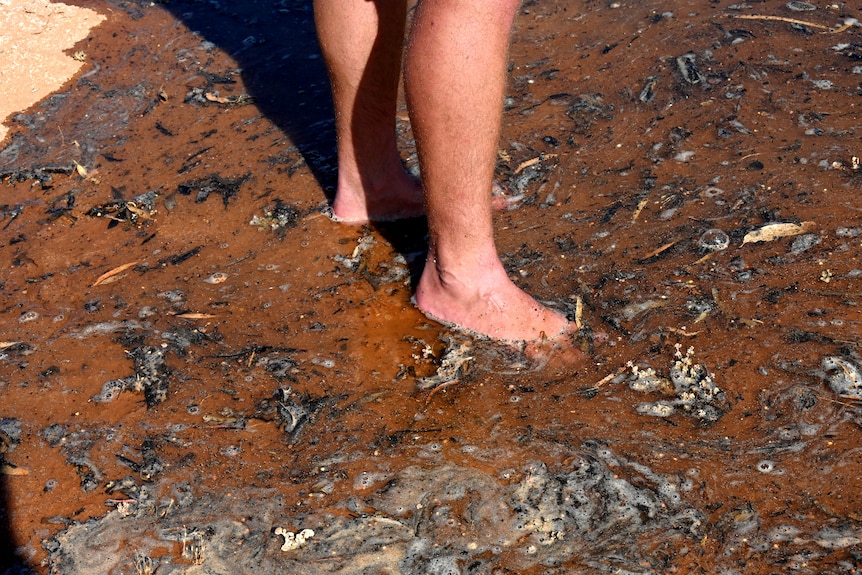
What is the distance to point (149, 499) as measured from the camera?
1.89 m

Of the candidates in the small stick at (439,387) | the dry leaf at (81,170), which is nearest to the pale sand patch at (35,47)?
the dry leaf at (81,170)

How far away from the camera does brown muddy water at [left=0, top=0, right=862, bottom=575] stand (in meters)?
1.77

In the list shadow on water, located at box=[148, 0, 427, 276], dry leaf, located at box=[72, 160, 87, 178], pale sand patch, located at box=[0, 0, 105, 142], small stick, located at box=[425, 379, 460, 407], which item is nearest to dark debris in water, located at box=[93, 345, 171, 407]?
small stick, located at box=[425, 379, 460, 407]

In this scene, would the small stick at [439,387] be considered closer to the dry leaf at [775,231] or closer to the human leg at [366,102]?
the human leg at [366,102]

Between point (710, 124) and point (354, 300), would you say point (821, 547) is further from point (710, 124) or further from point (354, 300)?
point (710, 124)

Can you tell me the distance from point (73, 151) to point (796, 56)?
310 cm

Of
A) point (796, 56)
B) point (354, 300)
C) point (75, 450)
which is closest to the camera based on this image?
point (75, 450)

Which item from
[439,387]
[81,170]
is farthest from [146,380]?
[81,170]

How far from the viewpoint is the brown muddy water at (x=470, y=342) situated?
177 centimetres

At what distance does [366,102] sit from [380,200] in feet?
1.19

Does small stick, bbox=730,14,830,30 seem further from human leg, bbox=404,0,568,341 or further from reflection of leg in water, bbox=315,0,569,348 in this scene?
human leg, bbox=404,0,568,341

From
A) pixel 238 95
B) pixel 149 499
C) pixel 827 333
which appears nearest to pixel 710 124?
pixel 827 333

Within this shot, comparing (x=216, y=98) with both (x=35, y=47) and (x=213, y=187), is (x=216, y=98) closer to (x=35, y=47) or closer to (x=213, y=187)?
(x=213, y=187)

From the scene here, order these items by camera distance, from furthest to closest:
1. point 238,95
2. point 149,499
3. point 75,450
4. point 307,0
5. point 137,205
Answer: point 307,0 → point 238,95 → point 137,205 → point 75,450 → point 149,499
